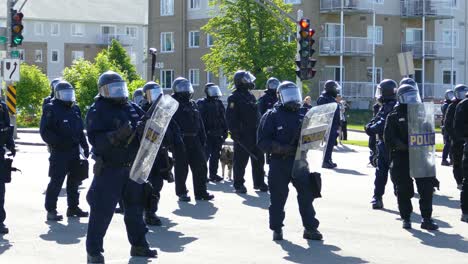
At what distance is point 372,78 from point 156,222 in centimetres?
4906

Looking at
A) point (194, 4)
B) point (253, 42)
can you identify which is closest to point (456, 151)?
point (253, 42)

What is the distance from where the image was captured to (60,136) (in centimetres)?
1248

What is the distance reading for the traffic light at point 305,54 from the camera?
1085 inches

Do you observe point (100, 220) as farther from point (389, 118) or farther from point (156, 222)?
point (389, 118)

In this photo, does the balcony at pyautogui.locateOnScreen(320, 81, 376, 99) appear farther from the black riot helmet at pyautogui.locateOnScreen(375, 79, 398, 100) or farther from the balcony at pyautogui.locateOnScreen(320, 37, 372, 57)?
the black riot helmet at pyautogui.locateOnScreen(375, 79, 398, 100)

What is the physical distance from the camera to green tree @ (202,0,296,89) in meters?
51.3

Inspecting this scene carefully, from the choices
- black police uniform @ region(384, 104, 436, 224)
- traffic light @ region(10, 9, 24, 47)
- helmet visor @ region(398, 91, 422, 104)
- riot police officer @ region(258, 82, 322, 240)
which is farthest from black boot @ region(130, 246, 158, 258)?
traffic light @ region(10, 9, 24, 47)

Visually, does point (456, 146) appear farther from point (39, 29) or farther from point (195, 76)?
point (39, 29)

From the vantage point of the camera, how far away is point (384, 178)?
45.6ft

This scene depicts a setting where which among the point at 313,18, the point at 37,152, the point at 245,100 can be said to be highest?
the point at 313,18

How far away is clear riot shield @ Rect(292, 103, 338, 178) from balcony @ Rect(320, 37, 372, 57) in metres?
48.3

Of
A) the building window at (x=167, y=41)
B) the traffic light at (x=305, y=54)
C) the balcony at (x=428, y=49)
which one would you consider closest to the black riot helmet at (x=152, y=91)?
the traffic light at (x=305, y=54)

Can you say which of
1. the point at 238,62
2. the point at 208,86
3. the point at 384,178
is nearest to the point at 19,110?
the point at 238,62

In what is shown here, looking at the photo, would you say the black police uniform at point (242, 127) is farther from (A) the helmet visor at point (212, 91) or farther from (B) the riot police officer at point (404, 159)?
(B) the riot police officer at point (404, 159)
